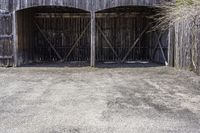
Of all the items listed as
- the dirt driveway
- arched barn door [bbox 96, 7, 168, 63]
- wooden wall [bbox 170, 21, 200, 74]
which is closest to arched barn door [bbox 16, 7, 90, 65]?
arched barn door [bbox 96, 7, 168, 63]

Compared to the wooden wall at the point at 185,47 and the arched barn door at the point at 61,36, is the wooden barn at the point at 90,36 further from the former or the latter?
the wooden wall at the point at 185,47

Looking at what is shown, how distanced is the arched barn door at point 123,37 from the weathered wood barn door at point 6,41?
6.41 metres

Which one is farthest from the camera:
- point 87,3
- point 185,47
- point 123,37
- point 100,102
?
point 123,37

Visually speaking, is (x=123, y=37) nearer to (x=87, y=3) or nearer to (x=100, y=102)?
(x=87, y=3)

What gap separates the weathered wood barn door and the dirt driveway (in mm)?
2923

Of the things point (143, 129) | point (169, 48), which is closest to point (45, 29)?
point (169, 48)

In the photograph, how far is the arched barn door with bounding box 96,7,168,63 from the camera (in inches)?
923

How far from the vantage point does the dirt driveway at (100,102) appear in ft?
23.6

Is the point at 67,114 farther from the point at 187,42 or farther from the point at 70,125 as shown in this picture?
the point at 187,42

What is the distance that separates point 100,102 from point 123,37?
14424 mm

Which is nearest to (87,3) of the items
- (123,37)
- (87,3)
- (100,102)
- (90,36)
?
(87,3)

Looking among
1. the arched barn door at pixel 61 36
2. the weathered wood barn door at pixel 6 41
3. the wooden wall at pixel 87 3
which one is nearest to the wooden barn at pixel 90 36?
the arched barn door at pixel 61 36

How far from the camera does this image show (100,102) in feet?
31.4

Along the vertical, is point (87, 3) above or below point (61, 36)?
above
